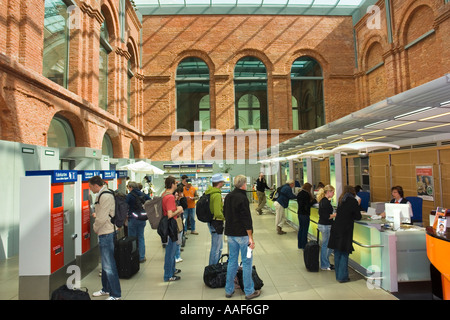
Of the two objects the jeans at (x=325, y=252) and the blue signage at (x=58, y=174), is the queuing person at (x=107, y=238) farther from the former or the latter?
the jeans at (x=325, y=252)

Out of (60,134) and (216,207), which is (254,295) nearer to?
(216,207)

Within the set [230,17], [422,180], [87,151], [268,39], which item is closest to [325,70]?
[268,39]

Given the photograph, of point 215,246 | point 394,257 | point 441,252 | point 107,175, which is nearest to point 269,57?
point 107,175

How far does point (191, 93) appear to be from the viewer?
91.4ft

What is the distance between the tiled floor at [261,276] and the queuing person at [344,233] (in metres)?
0.27

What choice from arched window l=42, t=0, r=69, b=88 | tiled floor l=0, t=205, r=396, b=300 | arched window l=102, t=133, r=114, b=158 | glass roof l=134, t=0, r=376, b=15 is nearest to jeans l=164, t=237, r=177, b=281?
tiled floor l=0, t=205, r=396, b=300

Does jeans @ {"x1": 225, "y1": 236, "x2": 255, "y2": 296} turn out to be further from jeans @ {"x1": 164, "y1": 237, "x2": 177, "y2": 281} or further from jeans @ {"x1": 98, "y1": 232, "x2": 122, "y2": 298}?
jeans @ {"x1": 98, "y1": 232, "x2": 122, "y2": 298}

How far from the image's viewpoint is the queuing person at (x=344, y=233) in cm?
504

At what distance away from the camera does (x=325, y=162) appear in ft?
57.3

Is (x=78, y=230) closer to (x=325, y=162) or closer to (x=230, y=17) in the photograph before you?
(x=325, y=162)

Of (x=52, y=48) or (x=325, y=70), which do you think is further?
(x=325, y=70)

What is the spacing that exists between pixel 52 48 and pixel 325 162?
1466 centimetres

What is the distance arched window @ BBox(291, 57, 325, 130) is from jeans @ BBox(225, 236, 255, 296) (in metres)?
19.2

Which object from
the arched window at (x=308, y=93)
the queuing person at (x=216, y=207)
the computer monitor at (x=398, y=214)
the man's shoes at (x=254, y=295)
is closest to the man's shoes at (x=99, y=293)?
the queuing person at (x=216, y=207)
